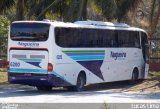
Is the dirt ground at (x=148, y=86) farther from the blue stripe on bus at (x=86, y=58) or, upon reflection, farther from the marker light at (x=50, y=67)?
the marker light at (x=50, y=67)

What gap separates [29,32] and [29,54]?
0.86 meters

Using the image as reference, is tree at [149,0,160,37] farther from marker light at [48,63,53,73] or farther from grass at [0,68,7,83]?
marker light at [48,63,53,73]

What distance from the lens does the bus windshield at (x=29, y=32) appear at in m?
21.3

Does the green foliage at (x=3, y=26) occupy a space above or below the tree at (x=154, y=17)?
below

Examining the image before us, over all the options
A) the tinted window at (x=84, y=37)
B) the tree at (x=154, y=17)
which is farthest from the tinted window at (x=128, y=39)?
the tree at (x=154, y=17)

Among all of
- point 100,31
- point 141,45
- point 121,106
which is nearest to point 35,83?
point 100,31

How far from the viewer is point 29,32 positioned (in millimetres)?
21516

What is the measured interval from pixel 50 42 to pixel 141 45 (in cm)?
855

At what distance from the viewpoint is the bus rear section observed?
2123cm

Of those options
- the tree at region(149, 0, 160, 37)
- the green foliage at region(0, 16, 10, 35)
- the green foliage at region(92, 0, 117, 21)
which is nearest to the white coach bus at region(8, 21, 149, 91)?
the green foliage at region(92, 0, 117, 21)

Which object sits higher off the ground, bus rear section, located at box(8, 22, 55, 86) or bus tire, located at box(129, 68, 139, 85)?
bus rear section, located at box(8, 22, 55, 86)

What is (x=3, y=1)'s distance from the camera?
31141mm

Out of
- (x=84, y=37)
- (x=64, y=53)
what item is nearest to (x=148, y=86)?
(x=84, y=37)

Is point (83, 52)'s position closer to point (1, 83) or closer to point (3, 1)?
point (1, 83)
